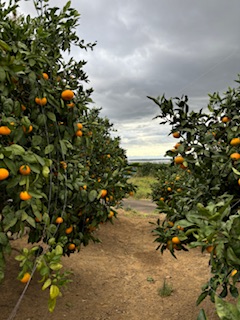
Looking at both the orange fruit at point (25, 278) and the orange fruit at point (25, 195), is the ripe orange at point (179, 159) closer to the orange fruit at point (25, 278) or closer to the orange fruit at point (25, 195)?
the orange fruit at point (25, 195)

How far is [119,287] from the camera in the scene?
459cm

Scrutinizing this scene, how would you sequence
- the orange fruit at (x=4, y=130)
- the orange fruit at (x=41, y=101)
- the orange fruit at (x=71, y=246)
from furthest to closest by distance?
1. the orange fruit at (x=71, y=246)
2. the orange fruit at (x=41, y=101)
3. the orange fruit at (x=4, y=130)

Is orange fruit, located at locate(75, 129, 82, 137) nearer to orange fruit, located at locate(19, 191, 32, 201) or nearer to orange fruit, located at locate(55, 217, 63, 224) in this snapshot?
orange fruit, located at locate(55, 217, 63, 224)

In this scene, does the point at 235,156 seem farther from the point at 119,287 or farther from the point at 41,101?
the point at 119,287

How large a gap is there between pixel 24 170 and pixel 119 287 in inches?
143

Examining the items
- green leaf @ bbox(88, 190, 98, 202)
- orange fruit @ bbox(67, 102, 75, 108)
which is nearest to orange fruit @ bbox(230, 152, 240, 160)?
green leaf @ bbox(88, 190, 98, 202)

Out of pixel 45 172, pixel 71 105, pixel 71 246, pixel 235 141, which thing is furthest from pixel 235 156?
pixel 71 246

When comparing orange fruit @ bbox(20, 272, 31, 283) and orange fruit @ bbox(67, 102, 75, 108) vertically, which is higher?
orange fruit @ bbox(67, 102, 75, 108)

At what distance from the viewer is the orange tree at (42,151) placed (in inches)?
64.9

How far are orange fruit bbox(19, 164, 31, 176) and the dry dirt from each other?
2.54 metres

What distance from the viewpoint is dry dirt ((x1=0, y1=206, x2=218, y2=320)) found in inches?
147

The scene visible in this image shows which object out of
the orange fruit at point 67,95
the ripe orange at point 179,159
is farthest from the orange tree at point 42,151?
the ripe orange at point 179,159

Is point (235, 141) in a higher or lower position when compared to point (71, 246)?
higher

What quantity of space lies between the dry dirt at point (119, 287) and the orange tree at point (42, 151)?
1.15 metres
